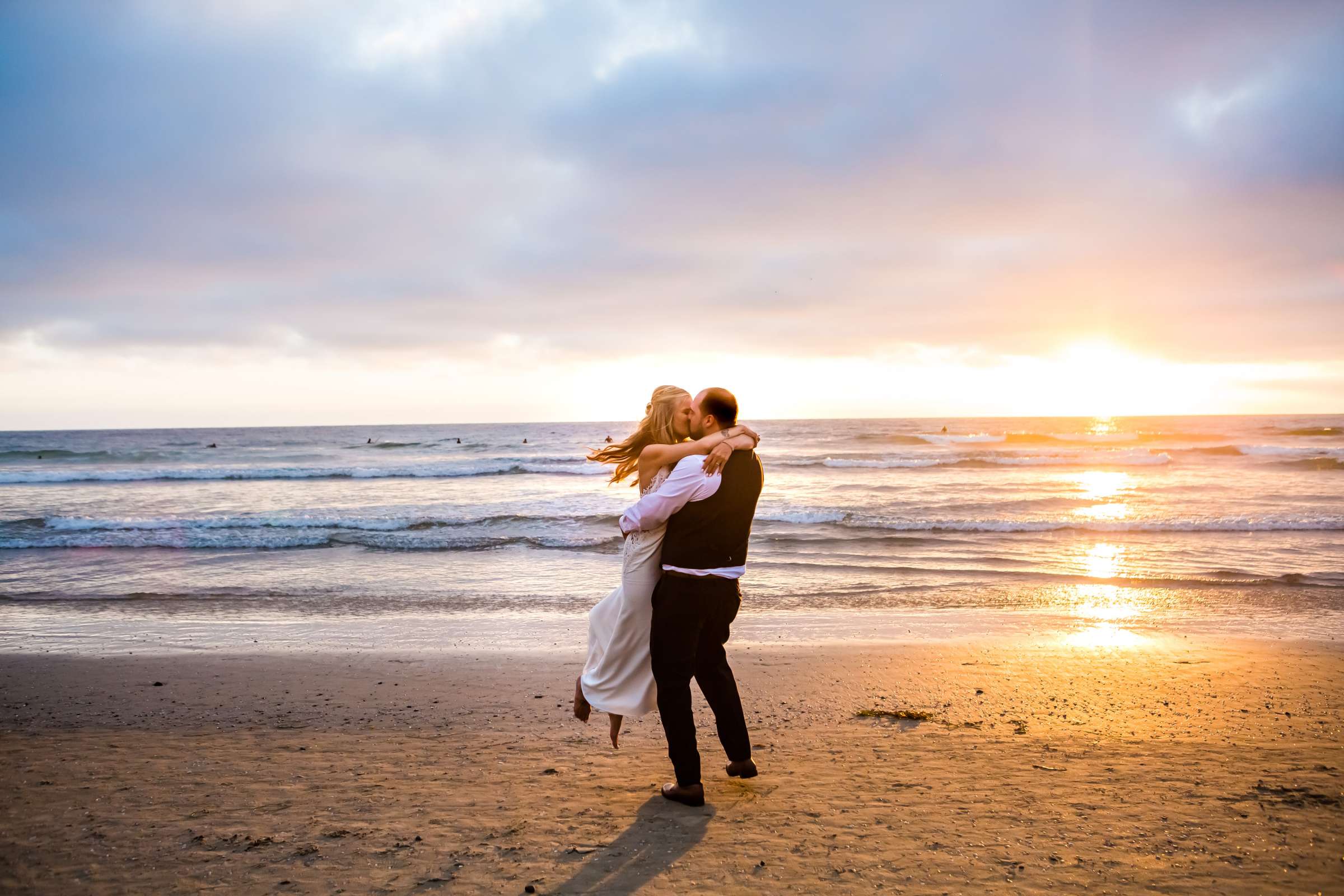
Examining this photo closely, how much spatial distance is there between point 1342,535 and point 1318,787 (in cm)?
1427

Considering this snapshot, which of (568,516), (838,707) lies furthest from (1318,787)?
(568,516)

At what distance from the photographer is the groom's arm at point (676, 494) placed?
362cm

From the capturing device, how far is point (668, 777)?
13.9 ft

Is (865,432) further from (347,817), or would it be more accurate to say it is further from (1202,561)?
(347,817)

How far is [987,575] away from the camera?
11359mm

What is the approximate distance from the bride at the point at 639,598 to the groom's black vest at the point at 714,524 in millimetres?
91

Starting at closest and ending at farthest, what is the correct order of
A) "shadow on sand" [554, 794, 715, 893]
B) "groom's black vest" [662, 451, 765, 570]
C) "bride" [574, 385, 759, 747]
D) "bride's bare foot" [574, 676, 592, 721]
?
"shadow on sand" [554, 794, 715, 893] → "groom's black vest" [662, 451, 765, 570] → "bride" [574, 385, 759, 747] → "bride's bare foot" [574, 676, 592, 721]

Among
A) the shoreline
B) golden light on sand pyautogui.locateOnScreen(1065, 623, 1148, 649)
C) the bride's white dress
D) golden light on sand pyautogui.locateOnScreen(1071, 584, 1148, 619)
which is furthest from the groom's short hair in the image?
golden light on sand pyautogui.locateOnScreen(1071, 584, 1148, 619)

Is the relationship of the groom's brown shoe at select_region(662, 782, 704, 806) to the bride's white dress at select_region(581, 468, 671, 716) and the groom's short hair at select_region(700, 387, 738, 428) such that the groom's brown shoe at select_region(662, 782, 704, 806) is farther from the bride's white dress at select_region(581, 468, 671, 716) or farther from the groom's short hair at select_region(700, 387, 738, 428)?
the groom's short hair at select_region(700, 387, 738, 428)

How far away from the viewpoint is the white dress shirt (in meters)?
3.62

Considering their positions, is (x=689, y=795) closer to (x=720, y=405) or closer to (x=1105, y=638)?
(x=720, y=405)

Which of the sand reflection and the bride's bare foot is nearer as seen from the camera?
the bride's bare foot

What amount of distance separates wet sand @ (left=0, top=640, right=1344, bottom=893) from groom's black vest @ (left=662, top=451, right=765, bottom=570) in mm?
1189

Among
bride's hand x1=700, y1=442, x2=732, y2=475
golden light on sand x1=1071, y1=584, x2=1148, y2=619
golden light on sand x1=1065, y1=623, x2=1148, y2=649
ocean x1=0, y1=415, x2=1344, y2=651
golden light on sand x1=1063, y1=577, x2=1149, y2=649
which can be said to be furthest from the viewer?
golden light on sand x1=1071, y1=584, x2=1148, y2=619
